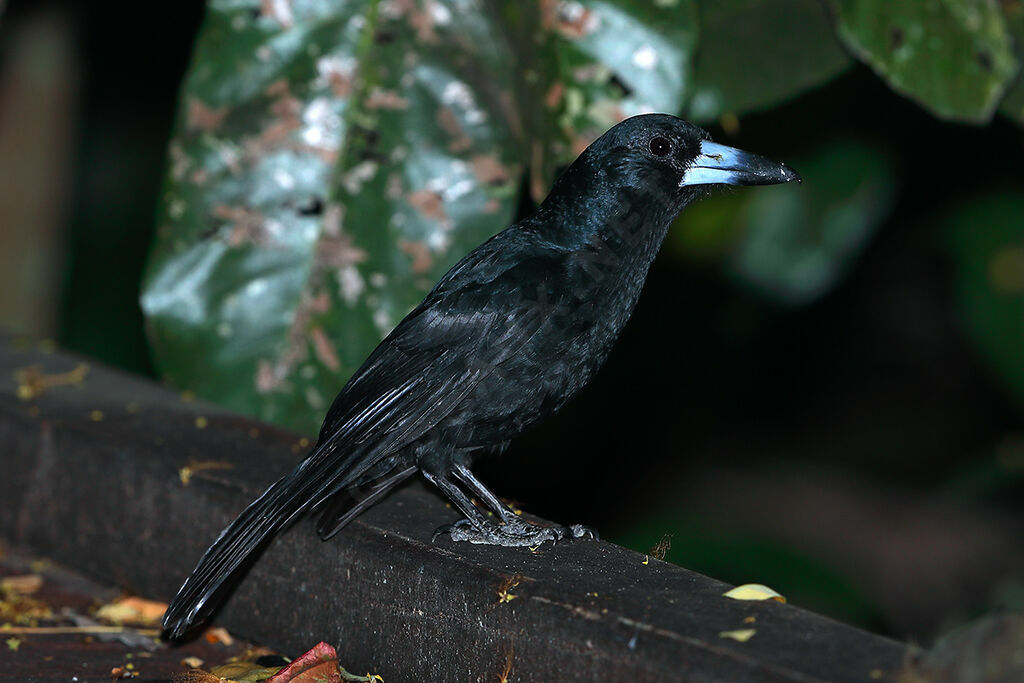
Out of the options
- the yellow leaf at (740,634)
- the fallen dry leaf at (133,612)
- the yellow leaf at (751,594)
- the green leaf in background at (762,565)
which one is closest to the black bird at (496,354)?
the fallen dry leaf at (133,612)

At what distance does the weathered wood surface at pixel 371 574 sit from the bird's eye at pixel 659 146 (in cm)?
88

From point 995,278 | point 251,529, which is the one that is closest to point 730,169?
point 251,529

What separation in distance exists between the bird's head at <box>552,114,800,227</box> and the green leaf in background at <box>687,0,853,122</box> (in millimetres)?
290

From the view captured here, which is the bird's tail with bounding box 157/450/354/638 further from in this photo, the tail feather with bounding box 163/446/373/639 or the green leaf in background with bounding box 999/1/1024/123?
the green leaf in background with bounding box 999/1/1024/123

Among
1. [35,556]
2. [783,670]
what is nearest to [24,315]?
[35,556]

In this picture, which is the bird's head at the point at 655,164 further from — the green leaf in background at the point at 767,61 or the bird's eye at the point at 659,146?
the green leaf in background at the point at 767,61

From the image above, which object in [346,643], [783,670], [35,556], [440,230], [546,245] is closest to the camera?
[783,670]

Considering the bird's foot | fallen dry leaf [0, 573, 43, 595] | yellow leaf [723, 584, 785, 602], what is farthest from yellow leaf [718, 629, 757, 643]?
fallen dry leaf [0, 573, 43, 595]

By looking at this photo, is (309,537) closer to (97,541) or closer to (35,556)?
(97,541)

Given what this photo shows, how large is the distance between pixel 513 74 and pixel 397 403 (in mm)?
919

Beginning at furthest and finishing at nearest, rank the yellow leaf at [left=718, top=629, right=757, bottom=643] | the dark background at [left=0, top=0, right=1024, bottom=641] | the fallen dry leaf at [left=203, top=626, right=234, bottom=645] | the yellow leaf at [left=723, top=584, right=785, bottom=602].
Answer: the dark background at [left=0, top=0, right=1024, bottom=641] < the fallen dry leaf at [left=203, top=626, right=234, bottom=645] < the yellow leaf at [left=723, top=584, right=785, bottom=602] < the yellow leaf at [left=718, top=629, right=757, bottom=643]

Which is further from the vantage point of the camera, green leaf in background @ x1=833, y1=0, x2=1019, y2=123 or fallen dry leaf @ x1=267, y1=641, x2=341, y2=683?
green leaf in background @ x1=833, y1=0, x2=1019, y2=123

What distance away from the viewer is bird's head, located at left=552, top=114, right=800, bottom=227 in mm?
2959

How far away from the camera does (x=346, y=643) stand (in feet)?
8.87
